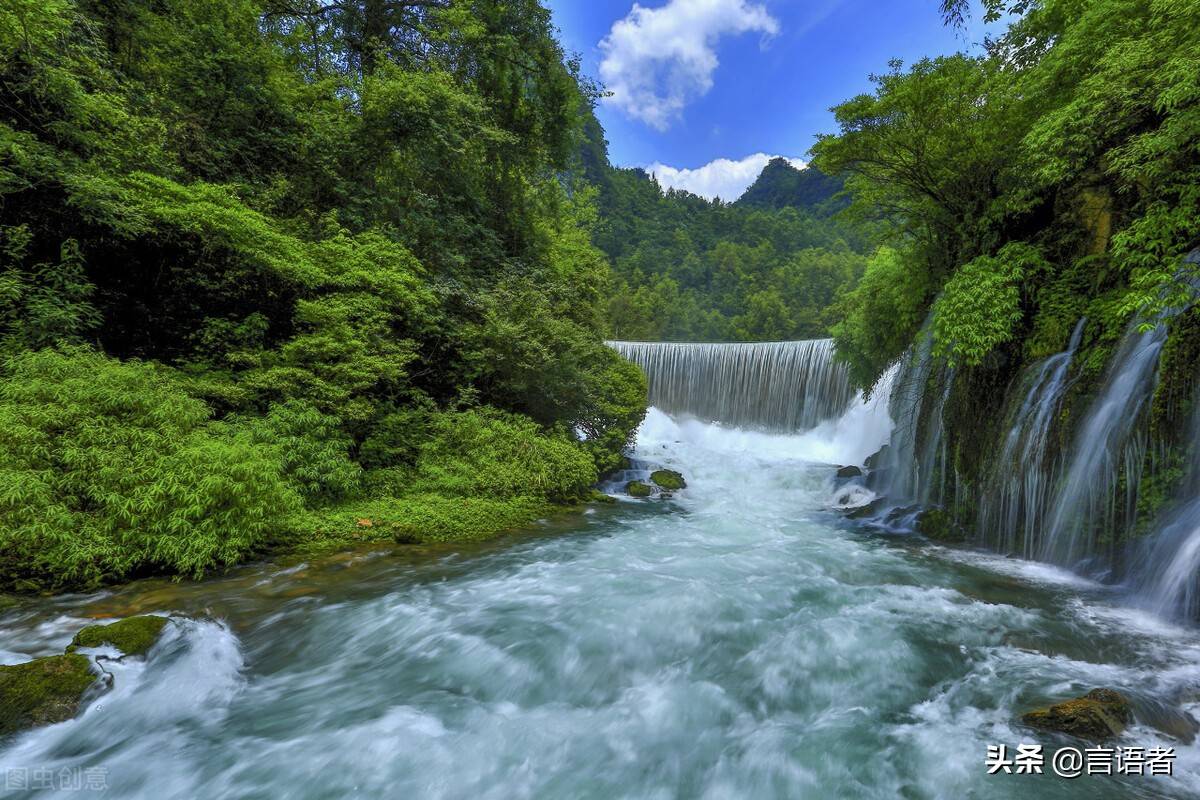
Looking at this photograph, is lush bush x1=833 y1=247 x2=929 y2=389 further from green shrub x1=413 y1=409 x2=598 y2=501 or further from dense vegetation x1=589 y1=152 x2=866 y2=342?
dense vegetation x1=589 y1=152 x2=866 y2=342

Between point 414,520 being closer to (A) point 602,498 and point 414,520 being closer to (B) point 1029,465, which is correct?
(A) point 602,498

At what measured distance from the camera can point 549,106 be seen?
12211 millimetres

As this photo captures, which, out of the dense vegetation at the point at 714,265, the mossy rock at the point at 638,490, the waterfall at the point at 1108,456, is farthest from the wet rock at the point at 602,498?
the dense vegetation at the point at 714,265

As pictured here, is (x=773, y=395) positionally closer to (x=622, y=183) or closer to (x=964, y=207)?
(x=964, y=207)

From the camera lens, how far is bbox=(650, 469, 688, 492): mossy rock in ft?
34.5

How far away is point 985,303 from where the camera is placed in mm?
5945

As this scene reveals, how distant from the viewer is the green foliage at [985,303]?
5.89 meters

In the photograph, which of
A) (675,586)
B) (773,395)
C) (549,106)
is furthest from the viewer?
(773,395)

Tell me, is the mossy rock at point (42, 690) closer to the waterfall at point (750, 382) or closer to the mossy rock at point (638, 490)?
the mossy rock at point (638, 490)

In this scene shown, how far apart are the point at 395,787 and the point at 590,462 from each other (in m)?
6.68

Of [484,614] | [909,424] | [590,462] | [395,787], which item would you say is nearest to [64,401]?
[484,614]

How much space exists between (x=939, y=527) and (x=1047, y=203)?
15.4 ft

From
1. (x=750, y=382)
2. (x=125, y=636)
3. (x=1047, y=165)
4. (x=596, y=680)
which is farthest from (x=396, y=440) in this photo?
(x=750, y=382)

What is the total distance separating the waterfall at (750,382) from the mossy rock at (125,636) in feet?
55.0
